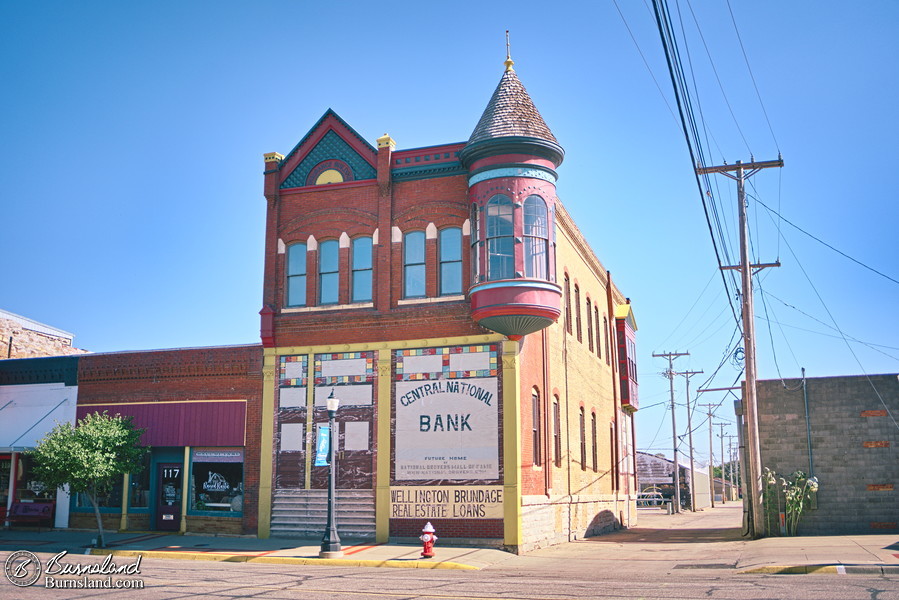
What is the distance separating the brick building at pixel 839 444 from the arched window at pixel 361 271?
535 inches

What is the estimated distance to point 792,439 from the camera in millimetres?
27594

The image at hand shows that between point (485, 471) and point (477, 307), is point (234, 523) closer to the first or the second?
point (485, 471)

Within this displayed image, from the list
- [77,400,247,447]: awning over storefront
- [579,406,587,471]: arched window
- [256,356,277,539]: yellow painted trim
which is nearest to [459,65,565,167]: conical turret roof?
[256,356,277,539]: yellow painted trim

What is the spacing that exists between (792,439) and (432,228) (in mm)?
13532

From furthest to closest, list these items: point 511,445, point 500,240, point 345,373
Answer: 1. point 345,373
2. point 500,240
3. point 511,445

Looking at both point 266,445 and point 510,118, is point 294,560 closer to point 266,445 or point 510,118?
point 266,445

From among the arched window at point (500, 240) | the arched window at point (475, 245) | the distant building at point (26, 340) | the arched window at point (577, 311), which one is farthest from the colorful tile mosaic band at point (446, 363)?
the distant building at point (26, 340)

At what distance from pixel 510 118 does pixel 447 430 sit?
360 inches

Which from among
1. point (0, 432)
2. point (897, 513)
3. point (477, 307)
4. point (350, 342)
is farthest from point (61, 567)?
point (897, 513)

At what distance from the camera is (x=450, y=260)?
25.6 m

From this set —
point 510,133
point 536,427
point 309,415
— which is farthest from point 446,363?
point 510,133

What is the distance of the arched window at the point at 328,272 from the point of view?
88.2ft

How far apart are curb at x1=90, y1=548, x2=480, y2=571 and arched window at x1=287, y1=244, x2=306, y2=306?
27.8ft

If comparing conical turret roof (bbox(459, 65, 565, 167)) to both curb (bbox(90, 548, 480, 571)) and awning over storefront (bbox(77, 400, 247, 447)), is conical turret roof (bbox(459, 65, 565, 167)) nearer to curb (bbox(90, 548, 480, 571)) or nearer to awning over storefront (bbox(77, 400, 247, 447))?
awning over storefront (bbox(77, 400, 247, 447))
